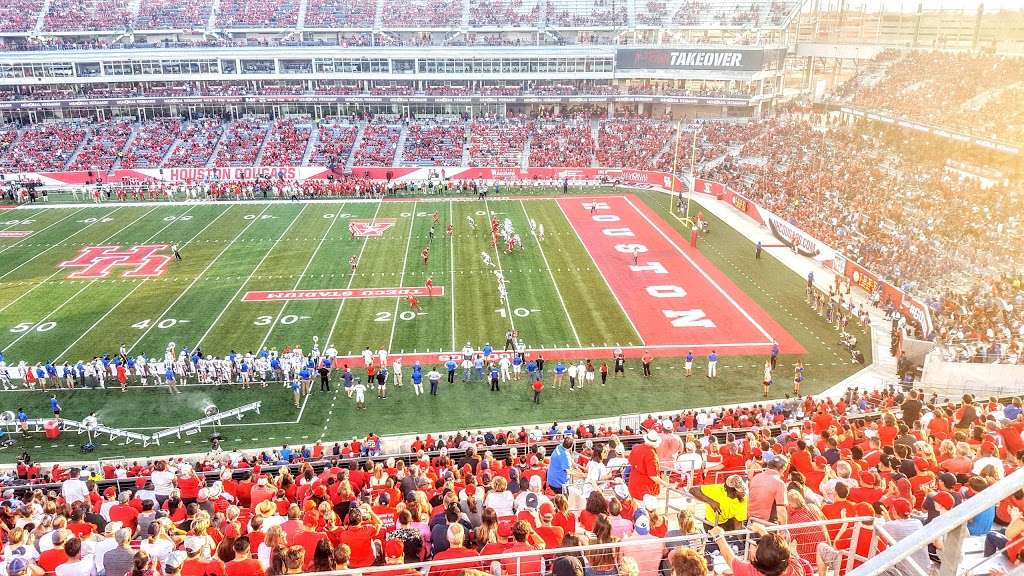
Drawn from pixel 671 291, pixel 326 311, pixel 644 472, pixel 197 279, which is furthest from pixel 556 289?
A: pixel 644 472

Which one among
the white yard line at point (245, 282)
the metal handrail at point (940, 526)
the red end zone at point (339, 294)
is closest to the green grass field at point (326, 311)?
the white yard line at point (245, 282)

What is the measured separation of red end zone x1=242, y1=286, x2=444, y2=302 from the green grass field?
0.56 m

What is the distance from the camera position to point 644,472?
9516mm

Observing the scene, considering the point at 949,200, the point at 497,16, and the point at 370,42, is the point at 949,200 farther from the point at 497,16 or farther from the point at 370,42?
the point at 370,42

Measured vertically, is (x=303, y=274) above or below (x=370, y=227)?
below

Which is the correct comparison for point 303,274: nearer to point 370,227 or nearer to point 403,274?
point 403,274

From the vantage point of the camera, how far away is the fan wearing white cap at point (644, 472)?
9469mm

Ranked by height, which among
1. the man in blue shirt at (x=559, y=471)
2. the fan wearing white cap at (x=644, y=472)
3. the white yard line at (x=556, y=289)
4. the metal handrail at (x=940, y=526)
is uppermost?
the metal handrail at (x=940, y=526)

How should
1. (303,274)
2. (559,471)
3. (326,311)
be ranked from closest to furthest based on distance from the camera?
(559,471)
(326,311)
(303,274)

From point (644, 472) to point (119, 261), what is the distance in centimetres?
3289

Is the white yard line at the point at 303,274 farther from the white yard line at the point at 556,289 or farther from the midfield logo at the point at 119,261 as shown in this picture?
the white yard line at the point at 556,289

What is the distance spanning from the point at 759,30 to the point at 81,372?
59.1 meters

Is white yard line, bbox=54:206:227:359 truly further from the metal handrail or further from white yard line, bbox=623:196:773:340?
the metal handrail

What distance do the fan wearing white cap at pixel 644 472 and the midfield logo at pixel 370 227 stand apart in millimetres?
30675
